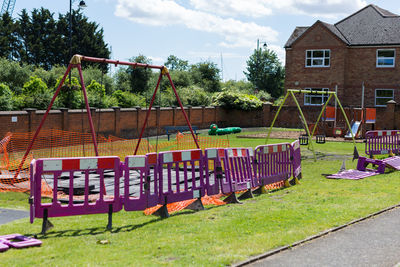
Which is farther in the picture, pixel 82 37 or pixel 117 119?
pixel 82 37

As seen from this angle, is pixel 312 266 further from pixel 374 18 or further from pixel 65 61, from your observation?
pixel 65 61

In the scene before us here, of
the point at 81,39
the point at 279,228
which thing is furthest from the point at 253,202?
the point at 81,39

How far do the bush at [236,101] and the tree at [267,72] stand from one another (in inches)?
1871

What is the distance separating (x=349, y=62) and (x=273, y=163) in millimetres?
33504

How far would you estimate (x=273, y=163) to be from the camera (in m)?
12.0

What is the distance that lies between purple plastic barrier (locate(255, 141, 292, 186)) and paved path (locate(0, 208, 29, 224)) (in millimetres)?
5074

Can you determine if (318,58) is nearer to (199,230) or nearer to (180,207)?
(180,207)

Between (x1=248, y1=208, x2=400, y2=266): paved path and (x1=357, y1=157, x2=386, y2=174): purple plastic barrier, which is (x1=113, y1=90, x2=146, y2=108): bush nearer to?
(x1=357, y1=157, x2=386, y2=174): purple plastic barrier

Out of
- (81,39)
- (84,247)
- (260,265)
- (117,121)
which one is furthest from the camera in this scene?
(81,39)

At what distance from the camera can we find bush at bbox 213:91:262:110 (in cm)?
4363

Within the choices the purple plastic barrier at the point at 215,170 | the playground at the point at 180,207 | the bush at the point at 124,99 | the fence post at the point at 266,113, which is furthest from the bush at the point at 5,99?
the fence post at the point at 266,113

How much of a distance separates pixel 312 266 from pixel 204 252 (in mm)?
1313

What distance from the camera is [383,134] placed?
735 inches

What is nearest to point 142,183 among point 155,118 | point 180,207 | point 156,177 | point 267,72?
point 156,177
